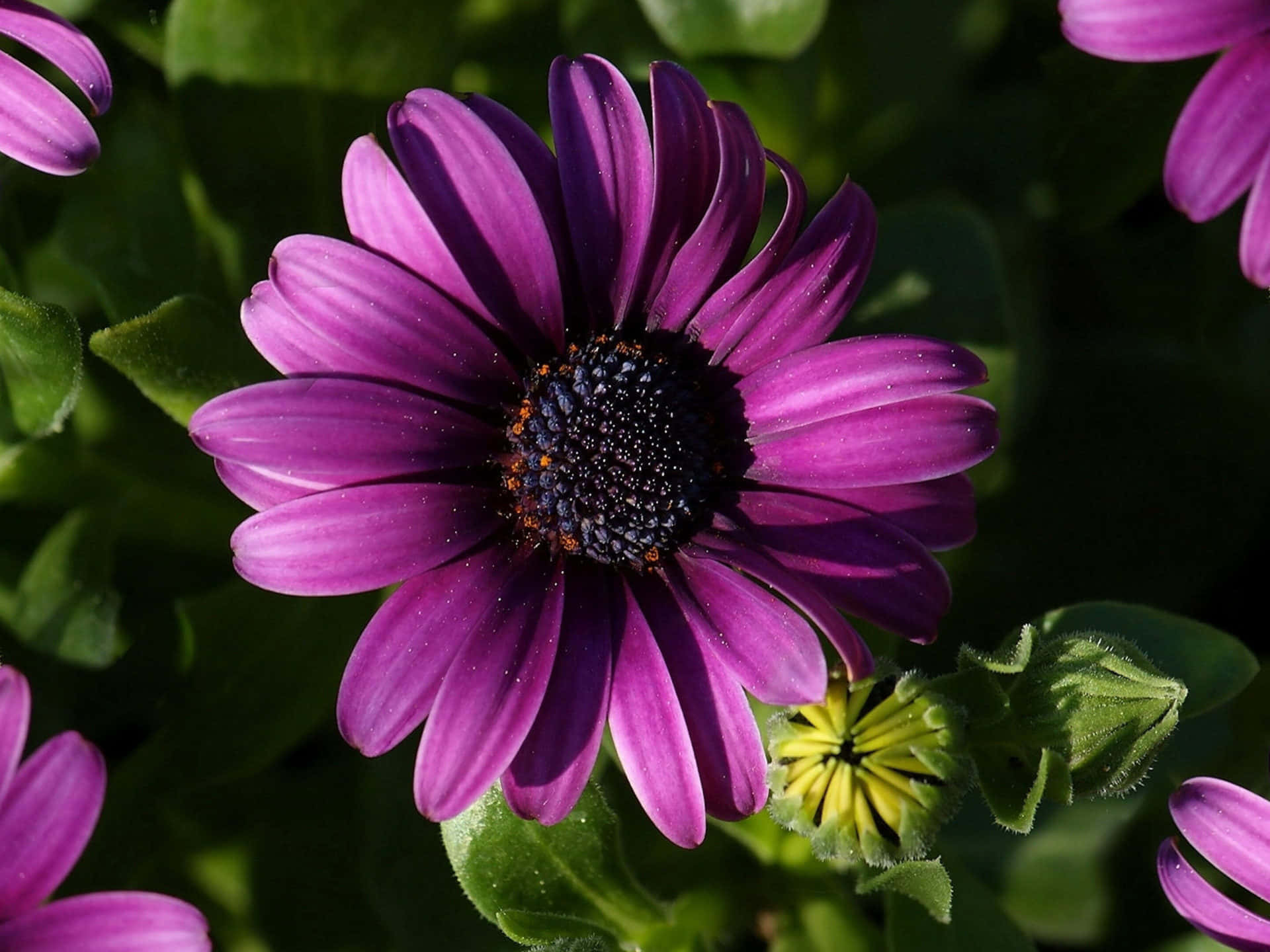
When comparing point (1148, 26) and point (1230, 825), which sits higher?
point (1148, 26)

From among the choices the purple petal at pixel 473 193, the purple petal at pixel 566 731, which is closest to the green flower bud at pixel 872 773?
the purple petal at pixel 566 731

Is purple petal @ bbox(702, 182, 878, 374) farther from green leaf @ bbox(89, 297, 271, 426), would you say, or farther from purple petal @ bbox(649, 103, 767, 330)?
green leaf @ bbox(89, 297, 271, 426)

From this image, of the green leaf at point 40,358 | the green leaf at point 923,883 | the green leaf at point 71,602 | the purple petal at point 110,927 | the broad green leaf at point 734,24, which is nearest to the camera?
the purple petal at point 110,927

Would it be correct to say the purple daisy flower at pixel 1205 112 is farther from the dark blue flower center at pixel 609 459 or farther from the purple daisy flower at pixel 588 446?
the dark blue flower center at pixel 609 459

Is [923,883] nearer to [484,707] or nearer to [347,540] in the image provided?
[484,707]

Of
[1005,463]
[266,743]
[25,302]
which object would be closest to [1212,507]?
[1005,463]

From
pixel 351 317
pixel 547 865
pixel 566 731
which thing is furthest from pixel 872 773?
pixel 351 317

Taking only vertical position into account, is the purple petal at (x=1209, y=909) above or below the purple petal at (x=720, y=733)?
below
